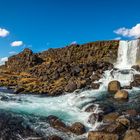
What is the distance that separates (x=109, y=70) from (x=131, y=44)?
15.7m

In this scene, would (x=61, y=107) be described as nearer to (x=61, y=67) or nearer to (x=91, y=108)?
(x=91, y=108)

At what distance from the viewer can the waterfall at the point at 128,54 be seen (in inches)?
3482

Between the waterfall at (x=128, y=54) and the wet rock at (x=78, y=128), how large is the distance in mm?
53668

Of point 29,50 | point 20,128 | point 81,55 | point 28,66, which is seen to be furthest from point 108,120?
point 29,50

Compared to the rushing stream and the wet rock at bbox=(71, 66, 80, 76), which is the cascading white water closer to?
the rushing stream

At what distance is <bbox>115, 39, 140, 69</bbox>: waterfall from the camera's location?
290 ft

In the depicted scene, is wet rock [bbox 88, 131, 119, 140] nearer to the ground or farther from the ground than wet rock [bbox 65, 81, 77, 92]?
nearer to the ground

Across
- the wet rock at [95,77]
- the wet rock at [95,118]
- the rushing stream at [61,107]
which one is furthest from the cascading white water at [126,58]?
the wet rock at [95,118]

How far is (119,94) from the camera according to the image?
52.0 meters

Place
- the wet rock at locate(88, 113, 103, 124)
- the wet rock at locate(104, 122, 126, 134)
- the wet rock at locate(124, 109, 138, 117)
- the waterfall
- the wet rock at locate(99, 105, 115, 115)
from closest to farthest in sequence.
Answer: the wet rock at locate(104, 122, 126, 134) → the wet rock at locate(88, 113, 103, 124) → the wet rock at locate(124, 109, 138, 117) → the wet rock at locate(99, 105, 115, 115) → the waterfall

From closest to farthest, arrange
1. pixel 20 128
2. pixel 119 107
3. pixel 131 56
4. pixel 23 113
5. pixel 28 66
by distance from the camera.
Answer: pixel 20 128
pixel 23 113
pixel 119 107
pixel 131 56
pixel 28 66

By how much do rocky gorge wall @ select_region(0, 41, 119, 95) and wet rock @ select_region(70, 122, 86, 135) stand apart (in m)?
28.9

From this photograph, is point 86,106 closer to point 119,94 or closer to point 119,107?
point 119,107

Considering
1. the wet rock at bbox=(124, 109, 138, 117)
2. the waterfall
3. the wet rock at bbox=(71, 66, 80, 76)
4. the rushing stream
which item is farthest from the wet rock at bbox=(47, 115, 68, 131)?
the waterfall
